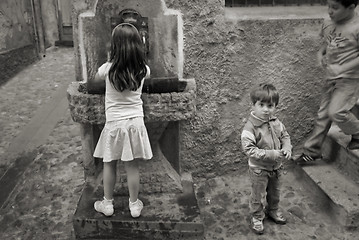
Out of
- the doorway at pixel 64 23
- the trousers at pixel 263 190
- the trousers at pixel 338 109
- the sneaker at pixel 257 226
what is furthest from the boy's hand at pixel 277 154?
the doorway at pixel 64 23

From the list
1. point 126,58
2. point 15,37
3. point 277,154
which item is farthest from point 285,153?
point 15,37

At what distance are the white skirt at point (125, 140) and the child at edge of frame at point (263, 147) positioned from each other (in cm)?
64

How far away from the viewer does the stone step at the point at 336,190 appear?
2.85 metres

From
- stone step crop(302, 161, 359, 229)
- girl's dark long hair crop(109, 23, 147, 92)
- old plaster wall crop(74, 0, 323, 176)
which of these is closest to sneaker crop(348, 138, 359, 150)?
stone step crop(302, 161, 359, 229)

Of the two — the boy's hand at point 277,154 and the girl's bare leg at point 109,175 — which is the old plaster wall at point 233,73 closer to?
the girl's bare leg at point 109,175

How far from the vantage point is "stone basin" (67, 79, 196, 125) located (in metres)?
2.74

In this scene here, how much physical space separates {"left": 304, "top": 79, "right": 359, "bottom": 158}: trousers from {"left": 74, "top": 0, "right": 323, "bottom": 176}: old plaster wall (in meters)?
0.24

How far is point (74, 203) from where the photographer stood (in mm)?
3188

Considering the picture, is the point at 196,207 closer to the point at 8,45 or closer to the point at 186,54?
the point at 186,54

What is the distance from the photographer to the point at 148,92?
284 cm

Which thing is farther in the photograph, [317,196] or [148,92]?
[317,196]


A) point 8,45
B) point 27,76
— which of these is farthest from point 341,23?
point 8,45

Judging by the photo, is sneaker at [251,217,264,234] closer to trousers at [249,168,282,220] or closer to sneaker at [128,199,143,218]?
trousers at [249,168,282,220]

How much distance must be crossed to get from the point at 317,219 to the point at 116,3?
2.06m
